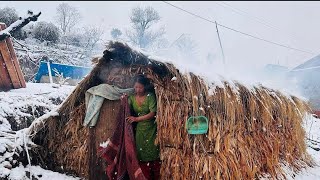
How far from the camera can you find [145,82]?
501 cm

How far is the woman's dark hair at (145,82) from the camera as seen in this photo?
194 inches

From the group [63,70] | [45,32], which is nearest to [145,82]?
[63,70]

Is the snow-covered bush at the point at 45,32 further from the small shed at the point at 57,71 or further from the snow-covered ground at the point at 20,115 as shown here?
the snow-covered ground at the point at 20,115

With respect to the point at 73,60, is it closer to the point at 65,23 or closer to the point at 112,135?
the point at 65,23

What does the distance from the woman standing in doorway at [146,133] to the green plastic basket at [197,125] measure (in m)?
0.69

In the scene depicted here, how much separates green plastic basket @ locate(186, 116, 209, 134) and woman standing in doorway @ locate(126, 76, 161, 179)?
691 millimetres

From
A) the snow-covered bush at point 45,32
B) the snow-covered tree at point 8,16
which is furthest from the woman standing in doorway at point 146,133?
the snow-covered bush at point 45,32

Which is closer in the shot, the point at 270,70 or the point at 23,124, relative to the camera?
the point at 23,124

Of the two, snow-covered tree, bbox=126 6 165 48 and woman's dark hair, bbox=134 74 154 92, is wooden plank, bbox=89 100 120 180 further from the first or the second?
snow-covered tree, bbox=126 6 165 48

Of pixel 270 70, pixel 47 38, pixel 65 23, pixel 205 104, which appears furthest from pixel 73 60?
pixel 270 70

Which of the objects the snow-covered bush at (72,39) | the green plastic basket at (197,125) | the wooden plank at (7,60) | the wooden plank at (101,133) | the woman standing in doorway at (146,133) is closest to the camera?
the green plastic basket at (197,125)

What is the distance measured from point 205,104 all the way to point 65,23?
3070 centimetres

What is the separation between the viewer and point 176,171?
460 cm

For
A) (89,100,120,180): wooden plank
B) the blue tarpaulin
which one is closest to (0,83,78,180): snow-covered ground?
(89,100,120,180): wooden plank
